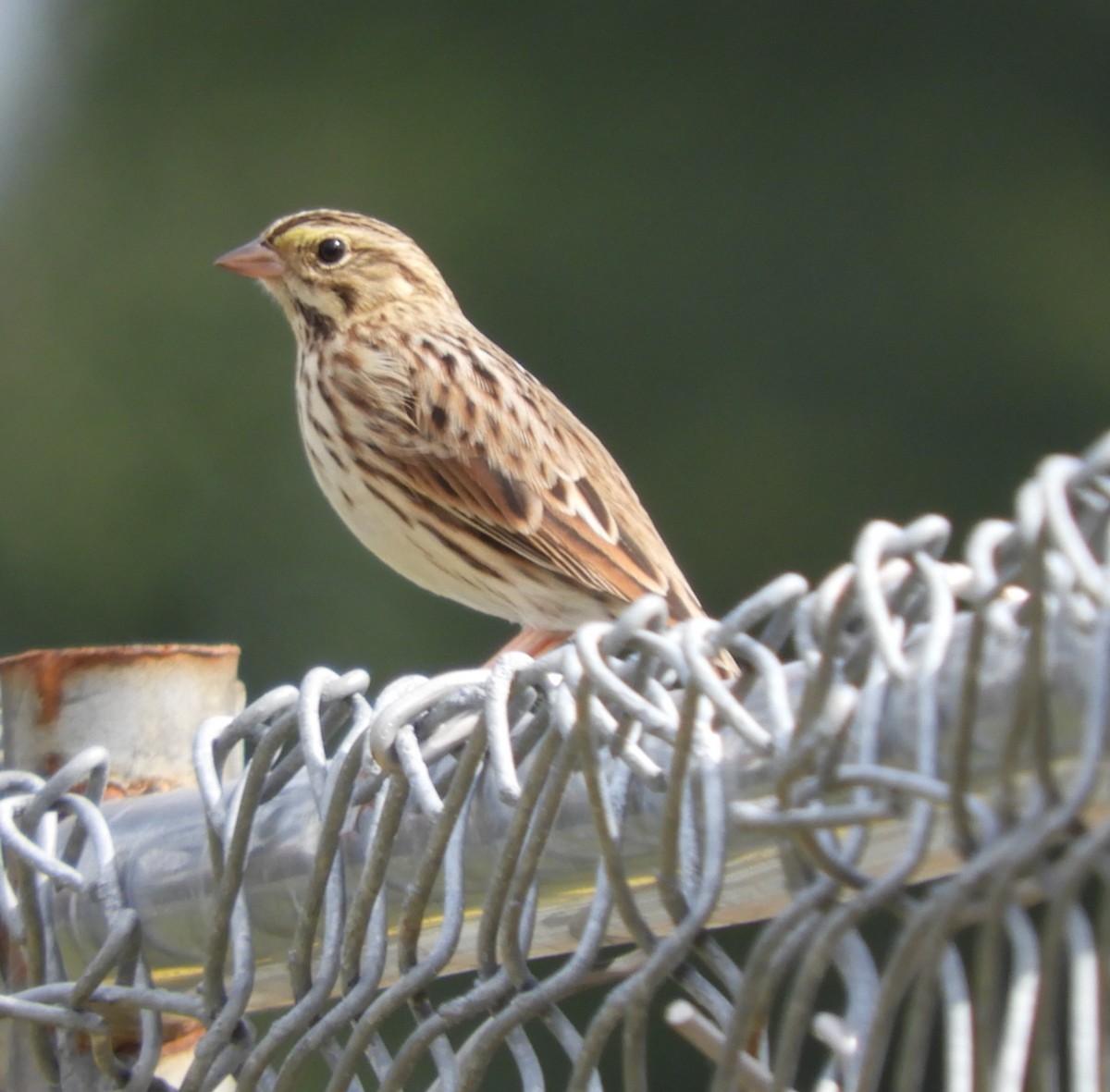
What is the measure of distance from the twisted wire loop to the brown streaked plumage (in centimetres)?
188

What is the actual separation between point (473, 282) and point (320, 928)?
22.4 ft

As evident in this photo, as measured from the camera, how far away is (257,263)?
364 centimetres

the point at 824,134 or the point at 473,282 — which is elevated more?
the point at 824,134

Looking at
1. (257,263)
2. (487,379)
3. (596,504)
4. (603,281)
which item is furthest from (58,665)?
(603,281)

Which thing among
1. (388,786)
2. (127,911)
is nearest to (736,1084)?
(388,786)

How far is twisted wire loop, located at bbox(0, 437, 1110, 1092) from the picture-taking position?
79 centimetres

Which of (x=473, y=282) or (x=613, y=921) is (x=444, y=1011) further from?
(x=473, y=282)

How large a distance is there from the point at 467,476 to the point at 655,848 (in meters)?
2.31

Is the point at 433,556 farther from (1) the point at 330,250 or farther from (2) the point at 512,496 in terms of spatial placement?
(1) the point at 330,250

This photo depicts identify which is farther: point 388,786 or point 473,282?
point 473,282

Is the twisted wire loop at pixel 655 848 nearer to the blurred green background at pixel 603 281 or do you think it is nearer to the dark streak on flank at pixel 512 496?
the dark streak on flank at pixel 512 496

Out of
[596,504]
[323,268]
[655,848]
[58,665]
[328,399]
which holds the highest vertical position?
[323,268]

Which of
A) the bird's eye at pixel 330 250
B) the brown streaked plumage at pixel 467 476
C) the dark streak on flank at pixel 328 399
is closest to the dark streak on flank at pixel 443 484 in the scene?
the brown streaked plumage at pixel 467 476

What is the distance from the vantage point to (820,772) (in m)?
0.88
